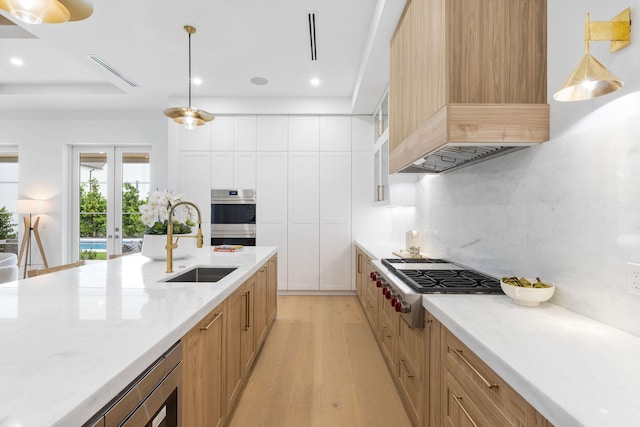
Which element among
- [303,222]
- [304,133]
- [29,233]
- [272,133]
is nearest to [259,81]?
[272,133]

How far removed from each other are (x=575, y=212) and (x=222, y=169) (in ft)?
14.1

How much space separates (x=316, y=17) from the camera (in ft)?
9.41

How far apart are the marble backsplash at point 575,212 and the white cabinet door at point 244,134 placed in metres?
3.49

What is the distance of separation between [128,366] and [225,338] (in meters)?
0.92

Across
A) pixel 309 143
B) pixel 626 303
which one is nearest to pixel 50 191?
pixel 309 143

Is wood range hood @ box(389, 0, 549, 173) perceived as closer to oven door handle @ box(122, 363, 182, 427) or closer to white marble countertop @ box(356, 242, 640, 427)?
white marble countertop @ box(356, 242, 640, 427)

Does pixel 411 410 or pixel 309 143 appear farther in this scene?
pixel 309 143

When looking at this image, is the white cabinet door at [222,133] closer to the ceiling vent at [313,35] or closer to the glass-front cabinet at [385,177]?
the ceiling vent at [313,35]

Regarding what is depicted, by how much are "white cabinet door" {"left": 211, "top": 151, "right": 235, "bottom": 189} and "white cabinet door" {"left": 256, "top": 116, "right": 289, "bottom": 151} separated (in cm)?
51

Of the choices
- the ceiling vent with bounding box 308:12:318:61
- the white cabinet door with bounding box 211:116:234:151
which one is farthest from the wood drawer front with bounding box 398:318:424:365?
the white cabinet door with bounding box 211:116:234:151

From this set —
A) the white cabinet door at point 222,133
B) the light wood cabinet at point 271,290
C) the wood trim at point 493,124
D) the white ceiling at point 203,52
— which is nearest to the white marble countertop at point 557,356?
the wood trim at point 493,124

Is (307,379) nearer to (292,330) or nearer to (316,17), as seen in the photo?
(292,330)

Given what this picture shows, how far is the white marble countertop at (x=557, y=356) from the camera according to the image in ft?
2.24

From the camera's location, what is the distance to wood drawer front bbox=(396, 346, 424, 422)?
65.2 inches
